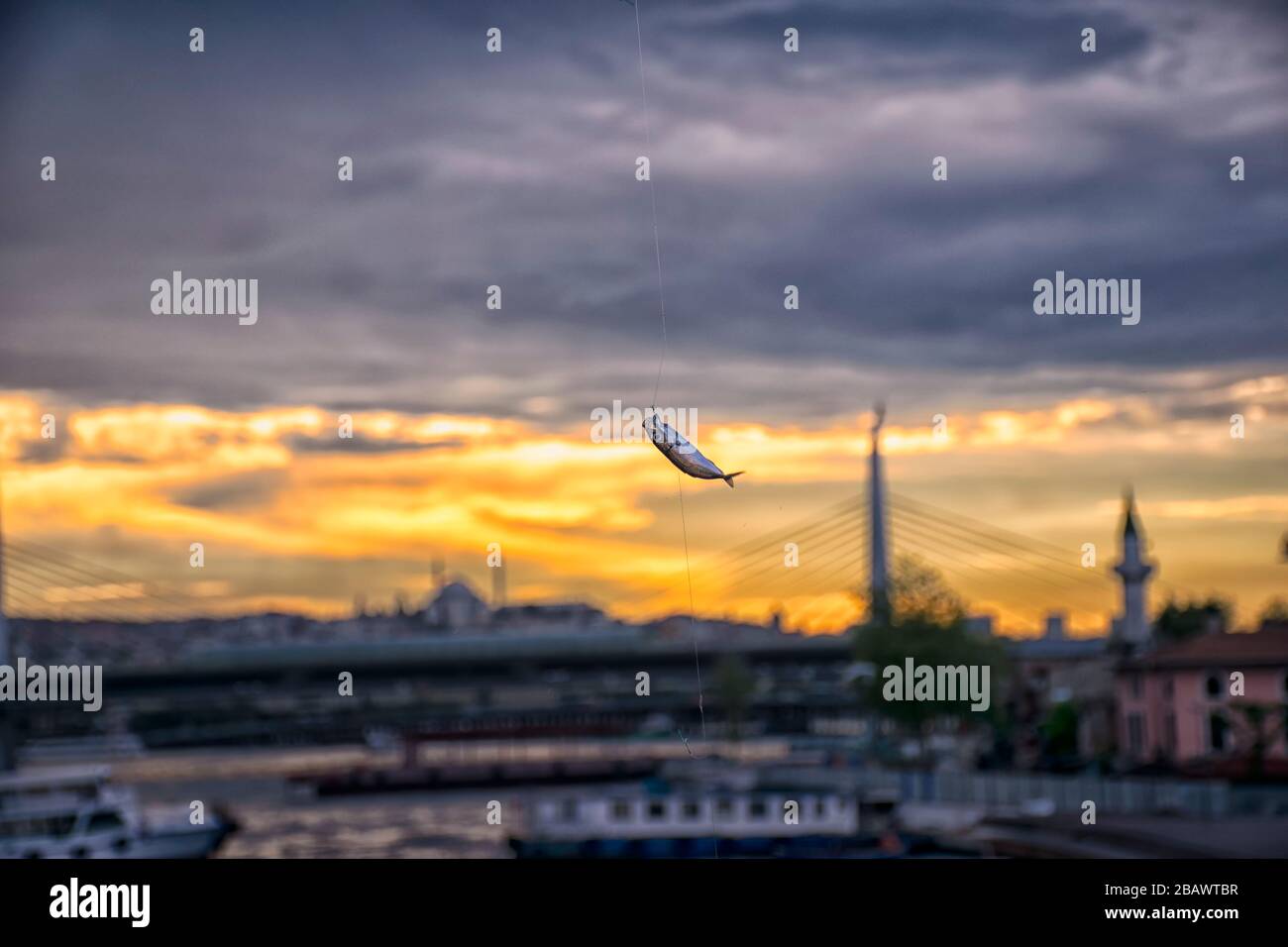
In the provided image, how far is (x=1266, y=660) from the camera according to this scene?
1115 inches

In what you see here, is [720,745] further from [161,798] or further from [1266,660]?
[1266,660]

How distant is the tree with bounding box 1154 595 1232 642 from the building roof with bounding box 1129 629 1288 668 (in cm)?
1635

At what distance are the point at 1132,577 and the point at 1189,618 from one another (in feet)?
19.5

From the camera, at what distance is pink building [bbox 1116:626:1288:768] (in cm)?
2681

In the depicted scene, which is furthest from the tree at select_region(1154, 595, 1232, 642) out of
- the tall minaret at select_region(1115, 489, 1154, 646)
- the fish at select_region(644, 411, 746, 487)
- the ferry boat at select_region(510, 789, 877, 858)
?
the fish at select_region(644, 411, 746, 487)

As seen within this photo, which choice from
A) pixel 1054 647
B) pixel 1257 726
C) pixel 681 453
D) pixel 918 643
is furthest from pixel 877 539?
pixel 681 453

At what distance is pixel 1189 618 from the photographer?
164ft

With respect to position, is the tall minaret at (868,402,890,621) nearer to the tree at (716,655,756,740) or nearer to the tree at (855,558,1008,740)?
the tree at (855,558,1008,740)

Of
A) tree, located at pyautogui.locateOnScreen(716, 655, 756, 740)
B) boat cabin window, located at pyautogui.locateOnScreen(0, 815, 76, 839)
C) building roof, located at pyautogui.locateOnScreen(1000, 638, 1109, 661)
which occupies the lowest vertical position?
boat cabin window, located at pyautogui.locateOnScreen(0, 815, 76, 839)

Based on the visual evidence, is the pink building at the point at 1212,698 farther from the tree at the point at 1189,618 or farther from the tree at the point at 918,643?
the tree at the point at 1189,618

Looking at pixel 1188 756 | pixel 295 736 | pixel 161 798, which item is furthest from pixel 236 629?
pixel 1188 756
